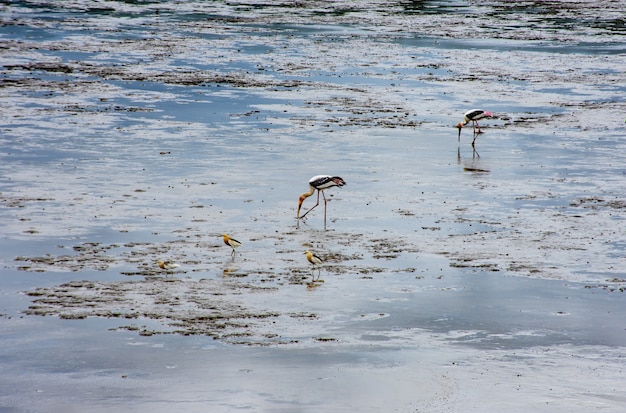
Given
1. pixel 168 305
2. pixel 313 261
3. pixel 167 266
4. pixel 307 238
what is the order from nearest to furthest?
pixel 168 305, pixel 167 266, pixel 313 261, pixel 307 238

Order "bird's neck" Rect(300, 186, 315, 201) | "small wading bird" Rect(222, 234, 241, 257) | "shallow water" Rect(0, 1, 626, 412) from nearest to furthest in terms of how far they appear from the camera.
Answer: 1. "shallow water" Rect(0, 1, 626, 412)
2. "small wading bird" Rect(222, 234, 241, 257)
3. "bird's neck" Rect(300, 186, 315, 201)

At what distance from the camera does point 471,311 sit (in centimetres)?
1151

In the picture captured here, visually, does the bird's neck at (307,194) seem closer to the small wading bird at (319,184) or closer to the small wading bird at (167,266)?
the small wading bird at (319,184)

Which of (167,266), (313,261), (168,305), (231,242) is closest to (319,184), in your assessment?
(231,242)

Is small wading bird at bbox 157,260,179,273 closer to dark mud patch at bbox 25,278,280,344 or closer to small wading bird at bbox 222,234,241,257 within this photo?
dark mud patch at bbox 25,278,280,344

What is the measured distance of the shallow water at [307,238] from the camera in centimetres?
953

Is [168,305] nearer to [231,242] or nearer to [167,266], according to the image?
[167,266]

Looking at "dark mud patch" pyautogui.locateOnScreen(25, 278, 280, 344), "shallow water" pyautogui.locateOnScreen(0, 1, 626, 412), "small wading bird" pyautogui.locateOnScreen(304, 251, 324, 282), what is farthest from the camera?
"small wading bird" pyautogui.locateOnScreen(304, 251, 324, 282)

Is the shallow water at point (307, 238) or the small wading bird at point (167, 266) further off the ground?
the small wading bird at point (167, 266)

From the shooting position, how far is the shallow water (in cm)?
953

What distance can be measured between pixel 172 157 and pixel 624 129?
9925 mm

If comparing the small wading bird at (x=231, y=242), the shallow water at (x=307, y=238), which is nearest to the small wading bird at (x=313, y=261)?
the shallow water at (x=307, y=238)

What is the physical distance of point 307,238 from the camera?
14539 mm

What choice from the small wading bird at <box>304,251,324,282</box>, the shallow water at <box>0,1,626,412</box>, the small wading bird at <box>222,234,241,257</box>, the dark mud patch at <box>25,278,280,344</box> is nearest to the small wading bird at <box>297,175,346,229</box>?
the shallow water at <box>0,1,626,412</box>
